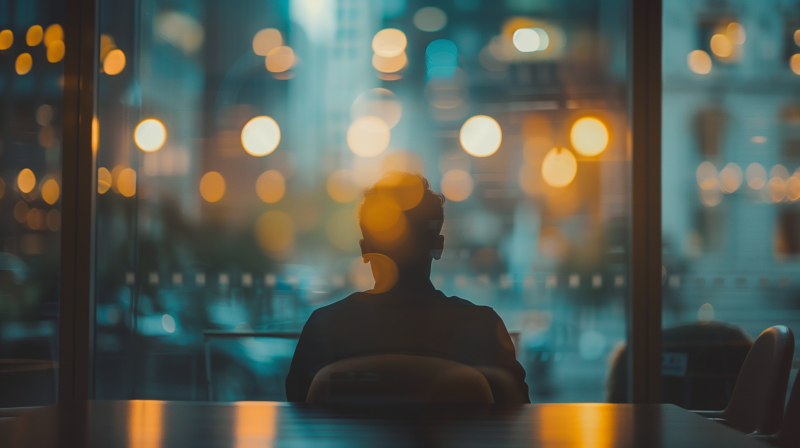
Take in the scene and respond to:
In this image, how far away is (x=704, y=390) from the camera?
242 centimetres

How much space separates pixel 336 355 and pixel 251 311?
136 cm

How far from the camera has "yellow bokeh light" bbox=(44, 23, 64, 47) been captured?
8.43 feet

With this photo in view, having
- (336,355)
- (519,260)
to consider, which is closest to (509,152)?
(519,260)

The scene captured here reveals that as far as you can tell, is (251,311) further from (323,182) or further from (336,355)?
(336,355)

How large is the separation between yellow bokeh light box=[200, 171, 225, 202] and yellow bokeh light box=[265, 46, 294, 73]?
547 mm

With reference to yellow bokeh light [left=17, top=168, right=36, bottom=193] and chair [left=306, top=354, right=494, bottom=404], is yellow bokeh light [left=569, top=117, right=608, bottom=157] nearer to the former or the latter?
chair [left=306, top=354, right=494, bottom=404]

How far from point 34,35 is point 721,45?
3.14m

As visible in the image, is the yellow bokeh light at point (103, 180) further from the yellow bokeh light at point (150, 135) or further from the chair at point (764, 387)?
the chair at point (764, 387)

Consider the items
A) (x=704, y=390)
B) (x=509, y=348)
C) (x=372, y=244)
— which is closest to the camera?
(x=509, y=348)

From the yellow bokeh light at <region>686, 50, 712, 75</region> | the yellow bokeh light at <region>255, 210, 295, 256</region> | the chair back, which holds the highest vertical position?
the yellow bokeh light at <region>686, 50, 712, 75</region>

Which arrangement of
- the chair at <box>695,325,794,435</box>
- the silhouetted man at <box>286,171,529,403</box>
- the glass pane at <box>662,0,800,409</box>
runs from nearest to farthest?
the silhouetted man at <box>286,171,529,403</box>, the chair at <box>695,325,794,435</box>, the glass pane at <box>662,0,800,409</box>

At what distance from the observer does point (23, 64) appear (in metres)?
2.62

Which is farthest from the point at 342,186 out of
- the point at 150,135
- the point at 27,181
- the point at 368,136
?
the point at 27,181

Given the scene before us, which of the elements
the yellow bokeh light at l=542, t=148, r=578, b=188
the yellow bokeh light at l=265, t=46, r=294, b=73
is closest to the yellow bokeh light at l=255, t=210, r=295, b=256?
the yellow bokeh light at l=265, t=46, r=294, b=73
